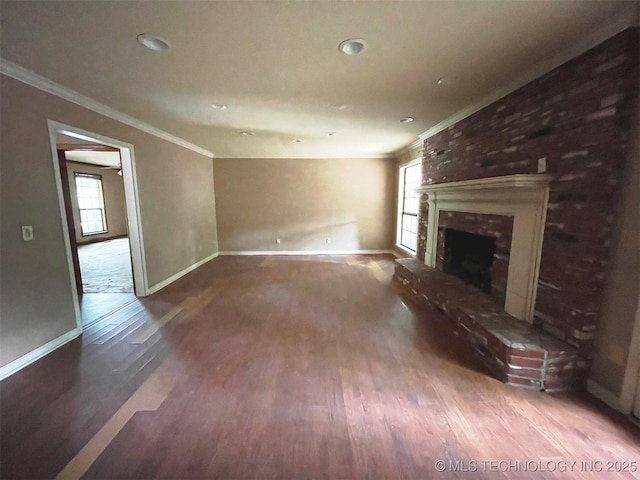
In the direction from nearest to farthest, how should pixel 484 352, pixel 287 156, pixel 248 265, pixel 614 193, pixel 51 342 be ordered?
1. pixel 614 193
2. pixel 484 352
3. pixel 51 342
4. pixel 248 265
5. pixel 287 156

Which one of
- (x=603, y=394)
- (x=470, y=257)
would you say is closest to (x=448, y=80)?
(x=470, y=257)

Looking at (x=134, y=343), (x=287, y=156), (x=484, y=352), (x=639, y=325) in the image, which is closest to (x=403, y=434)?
(x=484, y=352)

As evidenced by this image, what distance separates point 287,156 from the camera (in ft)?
21.1

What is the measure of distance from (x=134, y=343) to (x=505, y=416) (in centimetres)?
315

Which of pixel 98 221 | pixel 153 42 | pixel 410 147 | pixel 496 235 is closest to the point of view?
pixel 153 42

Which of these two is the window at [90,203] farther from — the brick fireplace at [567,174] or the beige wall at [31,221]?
the brick fireplace at [567,174]

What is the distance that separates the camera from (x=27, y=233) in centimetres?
226

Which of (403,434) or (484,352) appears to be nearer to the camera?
(403,434)

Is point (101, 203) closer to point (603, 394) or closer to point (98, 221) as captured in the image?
point (98, 221)

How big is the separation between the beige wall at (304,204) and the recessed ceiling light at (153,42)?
4746 millimetres

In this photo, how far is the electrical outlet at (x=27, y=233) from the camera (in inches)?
87.8

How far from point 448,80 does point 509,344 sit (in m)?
2.29

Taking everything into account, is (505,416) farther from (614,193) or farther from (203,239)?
(203,239)

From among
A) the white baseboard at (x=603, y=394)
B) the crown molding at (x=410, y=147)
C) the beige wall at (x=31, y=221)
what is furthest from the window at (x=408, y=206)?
the beige wall at (x=31, y=221)
